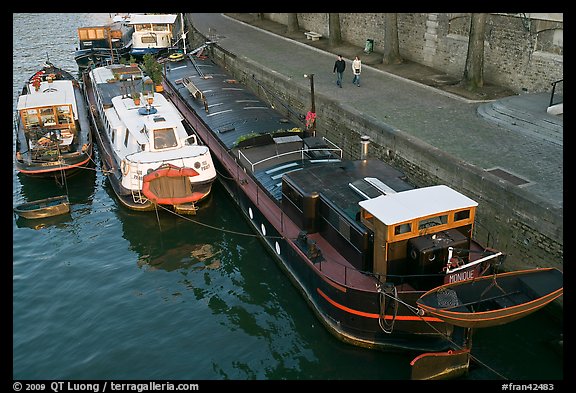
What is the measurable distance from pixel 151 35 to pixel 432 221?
35.0 metres

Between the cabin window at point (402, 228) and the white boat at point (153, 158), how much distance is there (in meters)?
8.89

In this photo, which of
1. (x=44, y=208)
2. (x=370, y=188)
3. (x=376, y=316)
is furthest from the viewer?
(x=44, y=208)

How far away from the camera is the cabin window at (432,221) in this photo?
11831mm

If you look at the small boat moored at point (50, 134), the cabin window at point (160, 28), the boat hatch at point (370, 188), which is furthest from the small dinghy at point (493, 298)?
the cabin window at point (160, 28)

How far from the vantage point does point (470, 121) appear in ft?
65.6

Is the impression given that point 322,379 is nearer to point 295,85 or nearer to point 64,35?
point 295,85

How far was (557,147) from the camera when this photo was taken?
56.4 feet

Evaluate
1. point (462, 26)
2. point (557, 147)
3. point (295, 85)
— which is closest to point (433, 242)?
point (557, 147)

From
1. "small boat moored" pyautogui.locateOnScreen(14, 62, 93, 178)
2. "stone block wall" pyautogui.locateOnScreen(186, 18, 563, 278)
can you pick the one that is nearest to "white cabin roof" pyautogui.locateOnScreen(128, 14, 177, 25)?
"small boat moored" pyautogui.locateOnScreen(14, 62, 93, 178)

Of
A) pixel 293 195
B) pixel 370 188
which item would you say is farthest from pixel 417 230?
pixel 293 195

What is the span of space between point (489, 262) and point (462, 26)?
16404mm

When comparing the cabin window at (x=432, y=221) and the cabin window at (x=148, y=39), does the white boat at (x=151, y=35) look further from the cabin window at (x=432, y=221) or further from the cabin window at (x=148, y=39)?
the cabin window at (x=432, y=221)

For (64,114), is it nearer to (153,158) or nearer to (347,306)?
(153,158)

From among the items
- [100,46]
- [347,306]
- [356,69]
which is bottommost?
[347,306]
